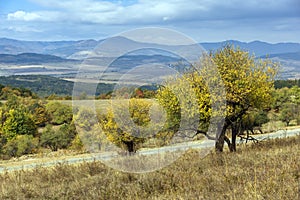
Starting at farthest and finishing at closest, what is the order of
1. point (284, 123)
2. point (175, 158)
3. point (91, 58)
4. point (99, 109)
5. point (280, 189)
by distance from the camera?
point (284, 123), point (99, 109), point (91, 58), point (175, 158), point (280, 189)

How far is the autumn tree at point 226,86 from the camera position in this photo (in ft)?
46.0

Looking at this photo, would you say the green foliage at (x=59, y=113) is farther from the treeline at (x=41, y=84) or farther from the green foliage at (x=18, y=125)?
the treeline at (x=41, y=84)

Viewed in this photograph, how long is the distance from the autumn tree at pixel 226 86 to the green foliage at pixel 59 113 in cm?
5235

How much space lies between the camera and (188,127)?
555 inches

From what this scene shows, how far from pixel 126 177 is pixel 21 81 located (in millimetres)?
129681

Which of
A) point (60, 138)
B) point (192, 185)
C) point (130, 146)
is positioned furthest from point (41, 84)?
point (192, 185)

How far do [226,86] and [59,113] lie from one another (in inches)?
2233

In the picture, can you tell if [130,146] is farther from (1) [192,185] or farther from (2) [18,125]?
(2) [18,125]

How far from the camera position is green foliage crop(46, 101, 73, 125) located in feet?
220

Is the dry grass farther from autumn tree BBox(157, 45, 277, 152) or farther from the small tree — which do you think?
the small tree

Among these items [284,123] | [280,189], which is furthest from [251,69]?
[284,123]

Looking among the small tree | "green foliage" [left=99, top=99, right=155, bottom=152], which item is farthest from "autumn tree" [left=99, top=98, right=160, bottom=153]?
the small tree

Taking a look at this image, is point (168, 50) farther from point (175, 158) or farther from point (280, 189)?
point (280, 189)

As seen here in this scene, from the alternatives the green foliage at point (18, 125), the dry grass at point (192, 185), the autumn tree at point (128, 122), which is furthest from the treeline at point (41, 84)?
the dry grass at point (192, 185)
